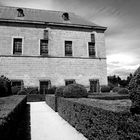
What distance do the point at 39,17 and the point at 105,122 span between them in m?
23.6

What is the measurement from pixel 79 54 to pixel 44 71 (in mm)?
5704

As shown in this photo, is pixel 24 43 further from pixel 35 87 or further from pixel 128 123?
pixel 128 123

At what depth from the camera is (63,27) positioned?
24.0 metres

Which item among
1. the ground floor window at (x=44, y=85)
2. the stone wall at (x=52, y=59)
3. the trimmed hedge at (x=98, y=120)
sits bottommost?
the trimmed hedge at (x=98, y=120)

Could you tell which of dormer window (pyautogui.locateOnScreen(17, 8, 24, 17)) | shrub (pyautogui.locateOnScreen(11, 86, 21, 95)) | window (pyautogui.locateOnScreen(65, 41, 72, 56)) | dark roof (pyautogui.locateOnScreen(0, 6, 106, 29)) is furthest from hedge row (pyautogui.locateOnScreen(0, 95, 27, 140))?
dormer window (pyautogui.locateOnScreen(17, 8, 24, 17))

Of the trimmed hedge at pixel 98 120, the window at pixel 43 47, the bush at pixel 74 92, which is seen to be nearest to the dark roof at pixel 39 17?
the window at pixel 43 47

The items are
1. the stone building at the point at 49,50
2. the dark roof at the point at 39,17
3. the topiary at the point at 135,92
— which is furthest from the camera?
the dark roof at the point at 39,17

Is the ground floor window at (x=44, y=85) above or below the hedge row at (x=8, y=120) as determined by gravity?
above

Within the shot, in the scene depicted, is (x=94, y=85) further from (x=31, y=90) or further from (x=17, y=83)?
(x=17, y=83)

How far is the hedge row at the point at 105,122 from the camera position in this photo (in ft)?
9.20

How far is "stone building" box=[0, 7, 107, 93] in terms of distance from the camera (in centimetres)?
2167

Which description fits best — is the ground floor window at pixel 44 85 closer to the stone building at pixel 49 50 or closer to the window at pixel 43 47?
the stone building at pixel 49 50

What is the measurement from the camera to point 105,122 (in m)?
3.64

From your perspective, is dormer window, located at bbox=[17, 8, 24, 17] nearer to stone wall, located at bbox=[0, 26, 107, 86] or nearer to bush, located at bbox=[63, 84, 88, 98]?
stone wall, located at bbox=[0, 26, 107, 86]
